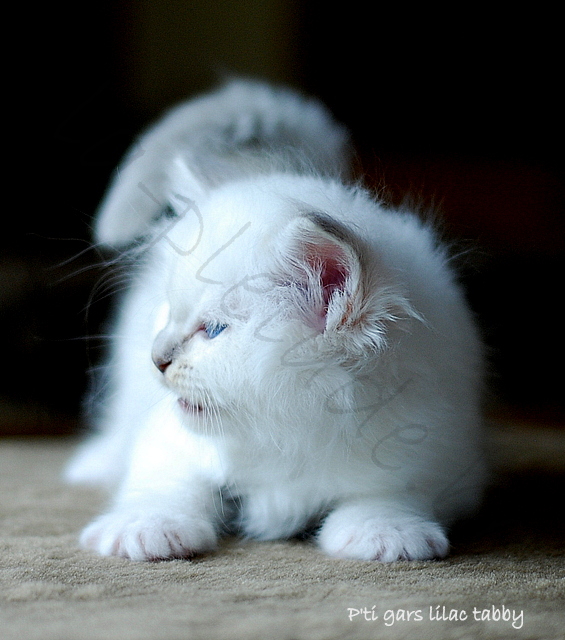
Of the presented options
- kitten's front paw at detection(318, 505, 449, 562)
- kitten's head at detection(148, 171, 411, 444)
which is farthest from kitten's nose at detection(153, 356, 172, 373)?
kitten's front paw at detection(318, 505, 449, 562)

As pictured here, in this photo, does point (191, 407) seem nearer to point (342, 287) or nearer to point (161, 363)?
point (161, 363)

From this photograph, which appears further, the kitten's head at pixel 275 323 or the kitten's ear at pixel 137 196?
the kitten's ear at pixel 137 196

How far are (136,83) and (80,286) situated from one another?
601mm

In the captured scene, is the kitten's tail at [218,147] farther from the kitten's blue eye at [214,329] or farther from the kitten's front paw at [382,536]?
the kitten's front paw at [382,536]

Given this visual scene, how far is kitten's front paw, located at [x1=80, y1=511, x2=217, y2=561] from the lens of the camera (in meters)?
0.84

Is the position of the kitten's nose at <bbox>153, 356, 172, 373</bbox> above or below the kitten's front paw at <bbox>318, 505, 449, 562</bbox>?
above

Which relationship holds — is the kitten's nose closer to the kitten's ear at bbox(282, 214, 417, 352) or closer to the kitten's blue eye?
the kitten's blue eye

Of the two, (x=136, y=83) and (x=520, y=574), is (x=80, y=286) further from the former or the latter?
(x=520, y=574)

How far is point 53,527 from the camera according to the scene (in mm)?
1015

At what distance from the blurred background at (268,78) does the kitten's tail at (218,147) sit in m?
0.34

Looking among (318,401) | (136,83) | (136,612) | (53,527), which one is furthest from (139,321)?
(136,83)

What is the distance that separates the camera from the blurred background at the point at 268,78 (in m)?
1.72

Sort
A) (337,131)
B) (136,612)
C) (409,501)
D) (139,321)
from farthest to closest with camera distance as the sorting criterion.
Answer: (337,131)
(139,321)
(409,501)
(136,612)

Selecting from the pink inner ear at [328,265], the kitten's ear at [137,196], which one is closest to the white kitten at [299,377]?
the pink inner ear at [328,265]
